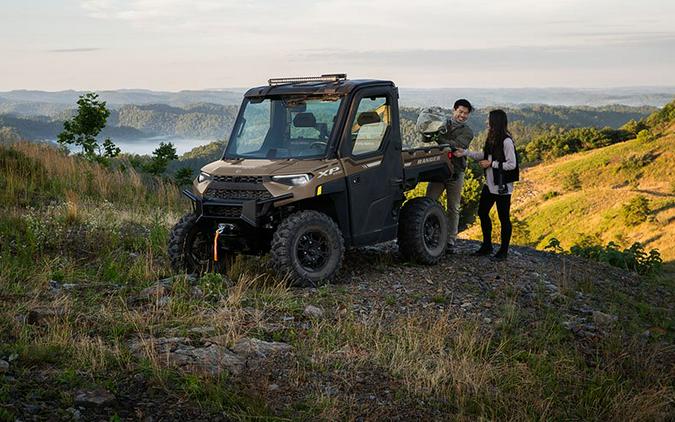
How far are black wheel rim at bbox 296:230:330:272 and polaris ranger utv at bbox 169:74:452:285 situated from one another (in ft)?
0.04

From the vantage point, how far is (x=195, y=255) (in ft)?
28.0

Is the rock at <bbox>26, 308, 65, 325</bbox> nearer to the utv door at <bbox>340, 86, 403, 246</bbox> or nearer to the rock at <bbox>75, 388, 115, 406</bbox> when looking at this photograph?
the rock at <bbox>75, 388, 115, 406</bbox>

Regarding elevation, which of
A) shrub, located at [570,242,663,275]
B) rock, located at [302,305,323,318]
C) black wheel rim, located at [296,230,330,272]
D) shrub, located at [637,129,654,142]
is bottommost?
shrub, located at [637,129,654,142]

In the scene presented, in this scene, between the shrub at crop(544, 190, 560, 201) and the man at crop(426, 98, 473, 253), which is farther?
the shrub at crop(544, 190, 560, 201)

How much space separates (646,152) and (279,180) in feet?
260

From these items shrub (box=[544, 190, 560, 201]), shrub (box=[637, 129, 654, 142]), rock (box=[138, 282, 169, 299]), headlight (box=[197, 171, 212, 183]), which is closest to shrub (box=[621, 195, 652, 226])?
shrub (box=[544, 190, 560, 201])

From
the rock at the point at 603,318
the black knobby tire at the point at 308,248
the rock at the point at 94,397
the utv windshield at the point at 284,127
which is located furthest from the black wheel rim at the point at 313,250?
the rock at the point at 94,397

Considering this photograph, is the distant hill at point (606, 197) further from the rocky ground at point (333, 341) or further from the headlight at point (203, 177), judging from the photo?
the headlight at point (203, 177)

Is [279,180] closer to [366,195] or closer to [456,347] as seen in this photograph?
[366,195]

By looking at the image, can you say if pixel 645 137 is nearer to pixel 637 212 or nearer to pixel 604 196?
pixel 604 196

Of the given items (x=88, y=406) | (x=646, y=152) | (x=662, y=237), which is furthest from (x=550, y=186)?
(x=88, y=406)

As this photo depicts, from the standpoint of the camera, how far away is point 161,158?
2589 cm

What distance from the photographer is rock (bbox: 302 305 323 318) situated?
6.73m

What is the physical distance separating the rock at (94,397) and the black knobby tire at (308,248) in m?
3.12
